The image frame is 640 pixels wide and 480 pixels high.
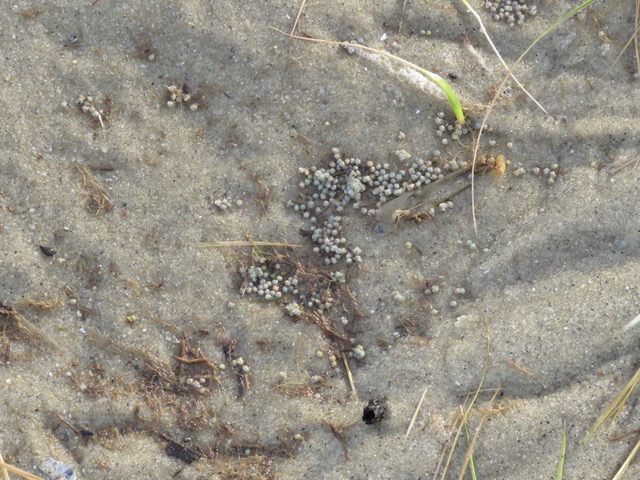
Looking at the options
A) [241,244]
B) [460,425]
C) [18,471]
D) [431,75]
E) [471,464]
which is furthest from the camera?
[241,244]

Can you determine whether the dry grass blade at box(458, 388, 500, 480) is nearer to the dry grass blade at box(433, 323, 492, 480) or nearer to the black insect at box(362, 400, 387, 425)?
the dry grass blade at box(433, 323, 492, 480)

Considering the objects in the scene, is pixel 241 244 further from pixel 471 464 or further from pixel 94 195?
pixel 471 464

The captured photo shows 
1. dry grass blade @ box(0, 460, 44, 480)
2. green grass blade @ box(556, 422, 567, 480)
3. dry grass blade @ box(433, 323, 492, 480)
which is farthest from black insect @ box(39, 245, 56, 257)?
green grass blade @ box(556, 422, 567, 480)

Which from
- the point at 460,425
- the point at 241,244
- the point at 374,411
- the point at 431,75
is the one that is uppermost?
the point at 431,75

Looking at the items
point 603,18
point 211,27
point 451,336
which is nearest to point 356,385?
point 451,336

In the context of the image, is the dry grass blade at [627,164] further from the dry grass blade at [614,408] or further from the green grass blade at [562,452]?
the green grass blade at [562,452]

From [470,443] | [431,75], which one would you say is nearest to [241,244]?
[431,75]
